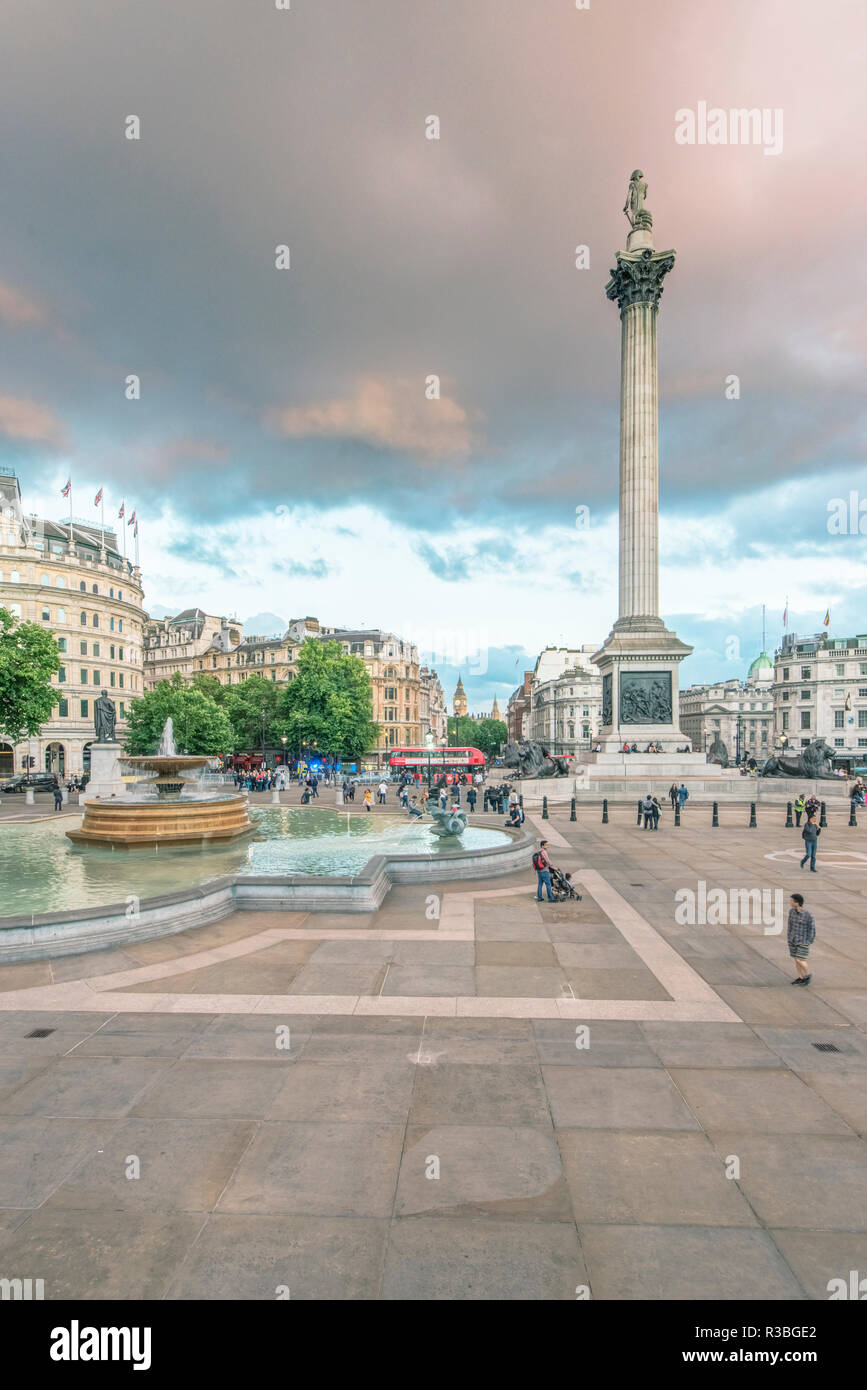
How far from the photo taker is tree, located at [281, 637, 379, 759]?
6431 centimetres

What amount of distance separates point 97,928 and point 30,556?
63195 mm

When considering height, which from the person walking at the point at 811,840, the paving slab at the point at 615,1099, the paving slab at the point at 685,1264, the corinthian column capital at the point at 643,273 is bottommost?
the paving slab at the point at 615,1099

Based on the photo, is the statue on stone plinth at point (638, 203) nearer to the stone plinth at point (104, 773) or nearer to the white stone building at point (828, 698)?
the stone plinth at point (104, 773)

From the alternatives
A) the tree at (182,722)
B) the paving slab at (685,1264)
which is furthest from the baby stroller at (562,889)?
the tree at (182,722)

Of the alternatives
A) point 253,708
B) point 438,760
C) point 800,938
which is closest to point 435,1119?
point 800,938

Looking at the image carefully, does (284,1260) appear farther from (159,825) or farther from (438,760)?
(438,760)

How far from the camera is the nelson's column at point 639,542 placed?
143ft

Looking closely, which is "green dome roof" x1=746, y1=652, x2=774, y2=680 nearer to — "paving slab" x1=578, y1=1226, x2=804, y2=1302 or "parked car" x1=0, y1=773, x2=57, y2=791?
"parked car" x1=0, y1=773, x2=57, y2=791

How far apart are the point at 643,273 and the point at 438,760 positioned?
40.6 metres

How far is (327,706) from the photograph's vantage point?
6456 centimetres

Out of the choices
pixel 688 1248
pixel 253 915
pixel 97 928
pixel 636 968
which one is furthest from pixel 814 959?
pixel 97 928

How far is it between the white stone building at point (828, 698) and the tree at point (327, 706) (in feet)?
186

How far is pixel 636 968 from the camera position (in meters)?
10.0
